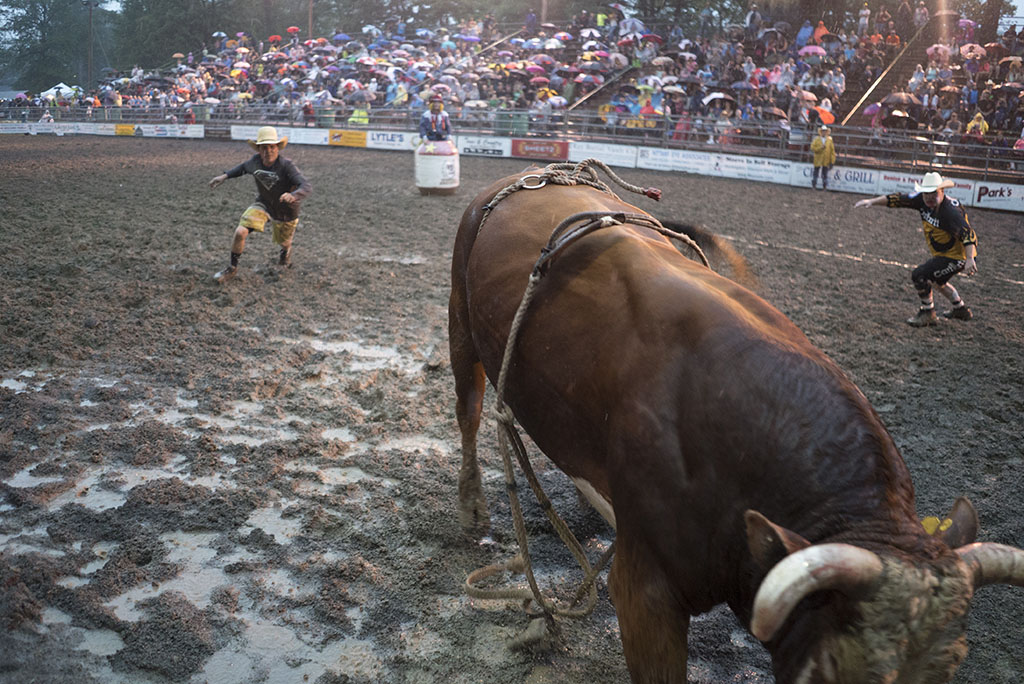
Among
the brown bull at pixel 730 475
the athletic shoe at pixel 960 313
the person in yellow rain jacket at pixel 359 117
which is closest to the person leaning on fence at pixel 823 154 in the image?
the athletic shoe at pixel 960 313

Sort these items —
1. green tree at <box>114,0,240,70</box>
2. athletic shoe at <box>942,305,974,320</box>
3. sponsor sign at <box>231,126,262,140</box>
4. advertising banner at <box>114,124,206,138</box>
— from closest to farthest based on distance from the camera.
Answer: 1. athletic shoe at <box>942,305,974,320</box>
2. sponsor sign at <box>231,126,262,140</box>
3. advertising banner at <box>114,124,206,138</box>
4. green tree at <box>114,0,240,70</box>

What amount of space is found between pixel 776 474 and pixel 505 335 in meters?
1.27

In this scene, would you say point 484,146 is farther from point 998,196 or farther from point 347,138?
point 998,196

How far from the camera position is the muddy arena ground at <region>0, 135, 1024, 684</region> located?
10.2 feet

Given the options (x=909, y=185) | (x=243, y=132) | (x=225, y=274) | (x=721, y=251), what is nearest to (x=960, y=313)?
(x=721, y=251)

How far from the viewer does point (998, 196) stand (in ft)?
50.9

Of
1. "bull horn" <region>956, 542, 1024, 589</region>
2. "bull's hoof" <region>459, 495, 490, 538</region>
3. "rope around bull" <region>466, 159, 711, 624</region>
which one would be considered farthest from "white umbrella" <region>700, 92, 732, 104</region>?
"bull horn" <region>956, 542, 1024, 589</region>

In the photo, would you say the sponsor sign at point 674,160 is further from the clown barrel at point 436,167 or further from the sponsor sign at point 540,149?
the clown barrel at point 436,167

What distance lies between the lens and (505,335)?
2.97 meters

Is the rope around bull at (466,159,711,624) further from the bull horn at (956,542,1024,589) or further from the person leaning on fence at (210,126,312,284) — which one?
the person leaning on fence at (210,126,312,284)

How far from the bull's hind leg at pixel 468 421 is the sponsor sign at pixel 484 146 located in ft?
64.3

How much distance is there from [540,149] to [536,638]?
802 inches

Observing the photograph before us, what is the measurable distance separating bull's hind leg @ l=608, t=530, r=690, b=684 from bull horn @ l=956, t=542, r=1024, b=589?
0.76 m

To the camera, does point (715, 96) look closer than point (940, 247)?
No
